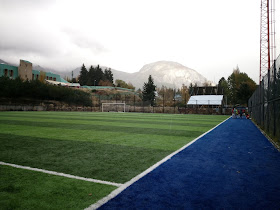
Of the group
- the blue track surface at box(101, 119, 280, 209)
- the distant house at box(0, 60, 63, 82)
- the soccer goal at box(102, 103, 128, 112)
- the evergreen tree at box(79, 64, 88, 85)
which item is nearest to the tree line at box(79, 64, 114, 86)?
the evergreen tree at box(79, 64, 88, 85)

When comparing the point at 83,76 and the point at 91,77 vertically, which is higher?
the point at 83,76

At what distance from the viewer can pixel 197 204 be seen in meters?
2.76

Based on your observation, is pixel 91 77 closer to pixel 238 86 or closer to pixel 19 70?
pixel 19 70

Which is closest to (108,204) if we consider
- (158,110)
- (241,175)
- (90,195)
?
(90,195)

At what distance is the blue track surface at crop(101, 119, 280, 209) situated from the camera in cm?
278

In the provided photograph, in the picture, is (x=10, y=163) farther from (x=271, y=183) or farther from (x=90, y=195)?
(x=271, y=183)

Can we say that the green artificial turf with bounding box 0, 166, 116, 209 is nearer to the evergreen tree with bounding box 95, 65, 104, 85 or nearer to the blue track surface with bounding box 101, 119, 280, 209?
the blue track surface with bounding box 101, 119, 280, 209

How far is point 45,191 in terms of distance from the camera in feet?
10.2

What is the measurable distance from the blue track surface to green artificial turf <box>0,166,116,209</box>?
409mm

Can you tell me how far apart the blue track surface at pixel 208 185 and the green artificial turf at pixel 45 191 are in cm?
41

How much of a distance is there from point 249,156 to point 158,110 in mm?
32115

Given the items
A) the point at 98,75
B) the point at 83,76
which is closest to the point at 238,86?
the point at 98,75

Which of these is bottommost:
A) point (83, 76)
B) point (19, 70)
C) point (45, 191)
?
point (45, 191)

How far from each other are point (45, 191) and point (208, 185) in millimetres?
2633
